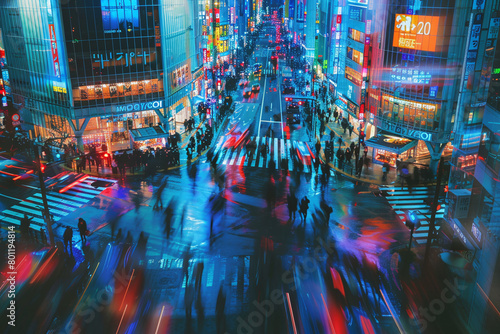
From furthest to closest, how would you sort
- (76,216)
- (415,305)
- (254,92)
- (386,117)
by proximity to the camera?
(254,92)
(386,117)
(76,216)
(415,305)

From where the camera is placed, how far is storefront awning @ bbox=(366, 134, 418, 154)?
35.4 m

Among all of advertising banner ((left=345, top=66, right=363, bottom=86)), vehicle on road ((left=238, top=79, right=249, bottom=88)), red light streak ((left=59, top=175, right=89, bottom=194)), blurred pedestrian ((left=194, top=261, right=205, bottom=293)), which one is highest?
advertising banner ((left=345, top=66, right=363, bottom=86))

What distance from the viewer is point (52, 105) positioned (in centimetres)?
3975

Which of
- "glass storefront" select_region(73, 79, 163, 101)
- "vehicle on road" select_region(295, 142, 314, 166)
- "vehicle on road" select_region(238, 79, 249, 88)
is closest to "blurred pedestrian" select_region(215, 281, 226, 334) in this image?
"vehicle on road" select_region(295, 142, 314, 166)

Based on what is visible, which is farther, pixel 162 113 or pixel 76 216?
pixel 162 113

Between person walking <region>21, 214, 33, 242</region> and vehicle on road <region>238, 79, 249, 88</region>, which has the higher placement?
person walking <region>21, 214, 33, 242</region>

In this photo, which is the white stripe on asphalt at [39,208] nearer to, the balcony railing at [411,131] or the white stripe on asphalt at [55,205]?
the white stripe on asphalt at [55,205]

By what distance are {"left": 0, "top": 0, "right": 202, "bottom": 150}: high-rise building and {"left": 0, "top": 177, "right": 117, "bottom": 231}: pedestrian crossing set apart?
935 centimetres

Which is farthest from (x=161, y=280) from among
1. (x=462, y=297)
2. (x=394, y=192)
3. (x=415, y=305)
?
(x=394, y=192)

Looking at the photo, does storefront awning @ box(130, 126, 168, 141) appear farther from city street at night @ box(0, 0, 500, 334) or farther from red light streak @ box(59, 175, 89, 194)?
red light streak @ box(59, 175, 89, 194)

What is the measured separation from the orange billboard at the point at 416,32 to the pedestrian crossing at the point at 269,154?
11944mm

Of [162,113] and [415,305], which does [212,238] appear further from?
[162,113]

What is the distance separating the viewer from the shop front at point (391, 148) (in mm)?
35562

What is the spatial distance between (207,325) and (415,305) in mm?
8474
